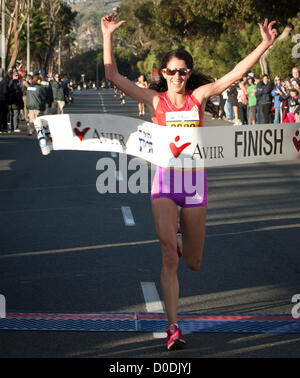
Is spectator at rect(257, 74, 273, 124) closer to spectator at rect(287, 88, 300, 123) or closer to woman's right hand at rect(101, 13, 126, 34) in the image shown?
spectator at rect(287, 88, 300, 123)

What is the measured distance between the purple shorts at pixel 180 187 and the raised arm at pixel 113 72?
1.97 ft

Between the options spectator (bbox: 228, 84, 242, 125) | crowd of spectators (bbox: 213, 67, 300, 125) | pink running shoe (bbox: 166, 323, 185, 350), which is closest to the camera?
pink running shoe (bbox: 166, 323, 185, 350)

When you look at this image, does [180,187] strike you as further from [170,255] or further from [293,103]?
[293,103]

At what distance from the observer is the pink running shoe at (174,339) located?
6129mm

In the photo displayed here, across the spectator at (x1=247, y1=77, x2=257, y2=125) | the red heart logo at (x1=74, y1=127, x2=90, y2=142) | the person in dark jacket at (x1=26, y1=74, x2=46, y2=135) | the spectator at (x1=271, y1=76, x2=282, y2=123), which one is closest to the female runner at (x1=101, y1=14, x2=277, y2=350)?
the red heart logo at (x1=74, y1=127, x2=90, y2=142)

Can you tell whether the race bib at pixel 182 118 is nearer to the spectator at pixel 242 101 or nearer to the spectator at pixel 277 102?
the spectator at pixel 277 102

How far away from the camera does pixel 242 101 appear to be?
3322 centimetres

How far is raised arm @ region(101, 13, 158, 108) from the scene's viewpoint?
6695 mm

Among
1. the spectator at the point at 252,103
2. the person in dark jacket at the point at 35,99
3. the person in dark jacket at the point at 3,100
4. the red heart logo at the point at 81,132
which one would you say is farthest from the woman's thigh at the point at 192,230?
the spectator at the point at 252,103

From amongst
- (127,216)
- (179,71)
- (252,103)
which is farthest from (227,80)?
(252,103)

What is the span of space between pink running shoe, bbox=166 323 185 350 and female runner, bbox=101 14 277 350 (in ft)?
0.75

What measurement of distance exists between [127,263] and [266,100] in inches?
817
